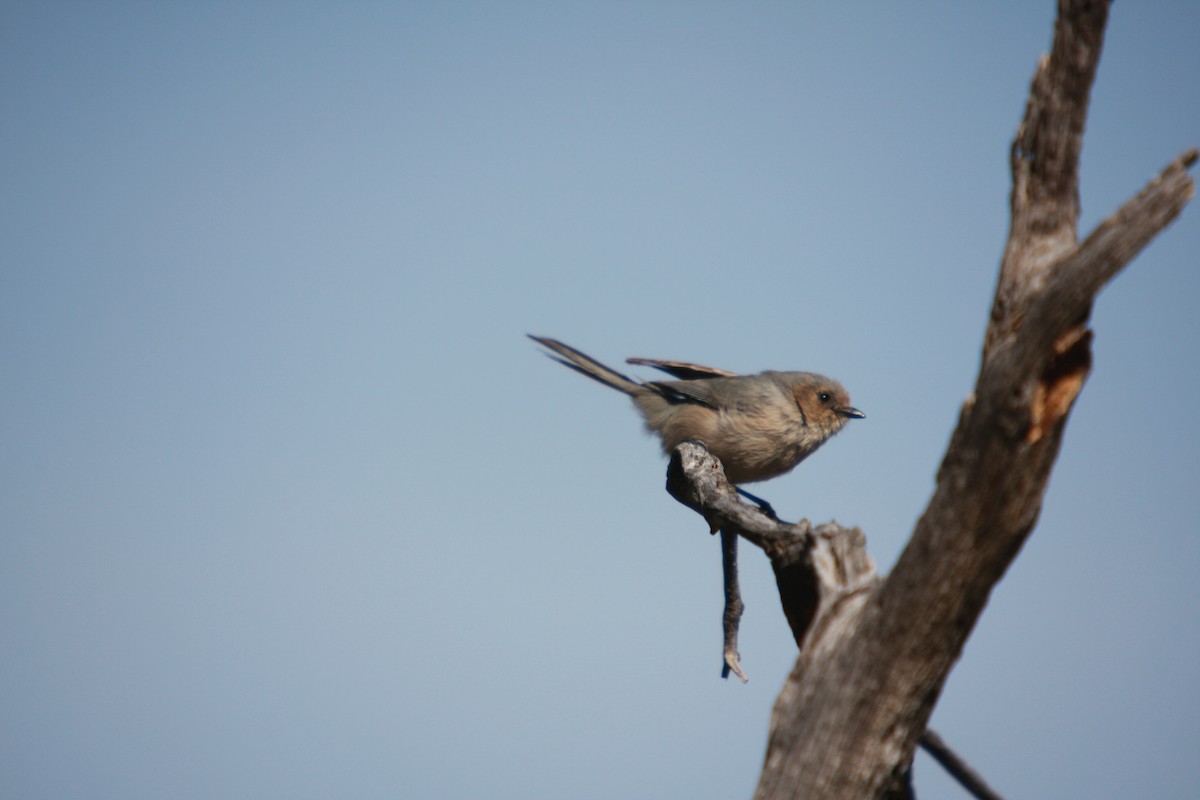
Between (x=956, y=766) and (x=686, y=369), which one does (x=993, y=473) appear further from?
(x=686, y=369)

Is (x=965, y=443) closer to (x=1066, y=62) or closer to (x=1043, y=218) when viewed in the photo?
(x=1043, y=218)

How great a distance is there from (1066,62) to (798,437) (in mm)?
4182

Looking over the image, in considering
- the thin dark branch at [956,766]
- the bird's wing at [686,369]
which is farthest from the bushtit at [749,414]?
Answer: the thin dark branch at [956,766]

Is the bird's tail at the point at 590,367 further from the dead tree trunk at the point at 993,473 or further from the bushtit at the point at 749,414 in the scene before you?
the dead tree trunk at the point at 993,473

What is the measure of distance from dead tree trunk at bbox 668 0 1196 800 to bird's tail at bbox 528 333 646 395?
4496mm

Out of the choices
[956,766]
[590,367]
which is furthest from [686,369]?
[956,766]

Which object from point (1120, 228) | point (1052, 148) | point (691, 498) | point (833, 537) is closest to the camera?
point (1120, 228)

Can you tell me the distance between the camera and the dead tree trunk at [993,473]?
2.61 m

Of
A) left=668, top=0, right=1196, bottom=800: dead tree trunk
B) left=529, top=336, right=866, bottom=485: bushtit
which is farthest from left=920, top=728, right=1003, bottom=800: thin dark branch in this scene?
left=529, top=336, right=866, bottom=485: bushtit

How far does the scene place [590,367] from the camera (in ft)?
25.0

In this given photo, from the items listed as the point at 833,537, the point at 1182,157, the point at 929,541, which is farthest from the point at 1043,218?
the point at 833,537

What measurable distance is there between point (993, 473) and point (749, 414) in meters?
3.95

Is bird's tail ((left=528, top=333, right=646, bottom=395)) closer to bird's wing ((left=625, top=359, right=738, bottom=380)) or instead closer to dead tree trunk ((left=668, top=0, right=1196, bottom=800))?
bird's wing ((left=625, top=359, right=738, bottom=380))

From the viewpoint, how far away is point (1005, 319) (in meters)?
2.76
